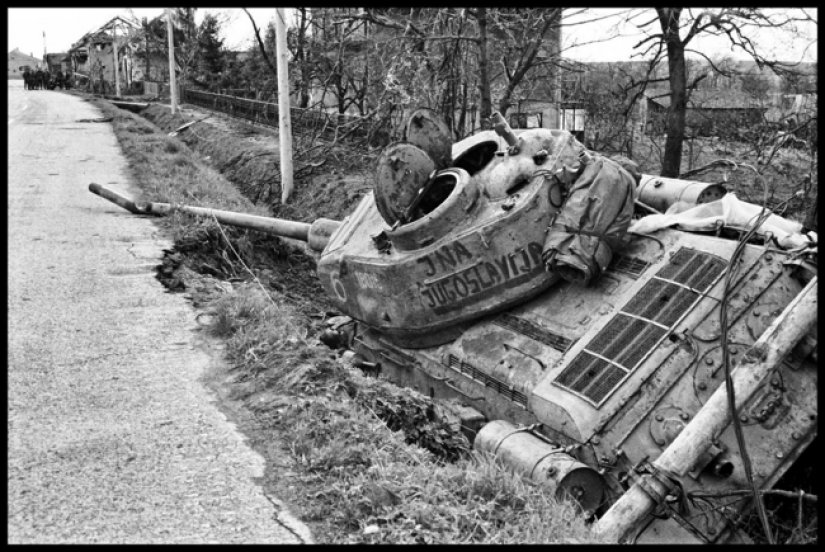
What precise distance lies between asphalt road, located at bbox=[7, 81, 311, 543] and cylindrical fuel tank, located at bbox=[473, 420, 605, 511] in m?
1.91

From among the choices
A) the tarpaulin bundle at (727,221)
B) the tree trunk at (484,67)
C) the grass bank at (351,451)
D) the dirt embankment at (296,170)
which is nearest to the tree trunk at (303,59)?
the dirt embankment at (296,170)

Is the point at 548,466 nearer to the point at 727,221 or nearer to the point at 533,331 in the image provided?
the point at 533,331

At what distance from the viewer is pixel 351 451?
5.61 meters

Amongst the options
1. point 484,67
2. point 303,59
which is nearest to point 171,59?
point 303,59

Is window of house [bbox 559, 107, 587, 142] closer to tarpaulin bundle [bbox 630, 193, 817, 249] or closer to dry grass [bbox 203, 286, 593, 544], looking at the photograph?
tarpaulin bundle [bbox 630, 193, 817, 249]

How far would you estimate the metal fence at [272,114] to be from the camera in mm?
21875

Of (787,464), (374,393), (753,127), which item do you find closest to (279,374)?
(374,393)

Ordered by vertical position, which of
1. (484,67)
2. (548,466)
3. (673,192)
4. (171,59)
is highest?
(171,59)

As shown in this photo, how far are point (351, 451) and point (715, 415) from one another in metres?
2.39

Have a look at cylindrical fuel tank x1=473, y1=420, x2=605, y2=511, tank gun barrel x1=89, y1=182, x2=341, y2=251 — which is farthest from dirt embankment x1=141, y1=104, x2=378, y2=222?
cylindrical fuel tank x1=473, y1=420, x2=605, y2=511

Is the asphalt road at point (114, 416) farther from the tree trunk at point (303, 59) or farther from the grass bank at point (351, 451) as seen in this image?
the tree trunk at point (303, 59)

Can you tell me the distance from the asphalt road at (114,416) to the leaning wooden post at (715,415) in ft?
6.79

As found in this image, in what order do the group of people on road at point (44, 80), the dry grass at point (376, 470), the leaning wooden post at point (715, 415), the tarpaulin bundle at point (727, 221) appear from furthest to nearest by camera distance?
the group of people on road at point (44, 80), the tarpaulin bundle at point (727, 221), the leaning wooden post at point (715, 415), the dry grass at point (376, 470)

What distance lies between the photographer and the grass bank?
4.87m
